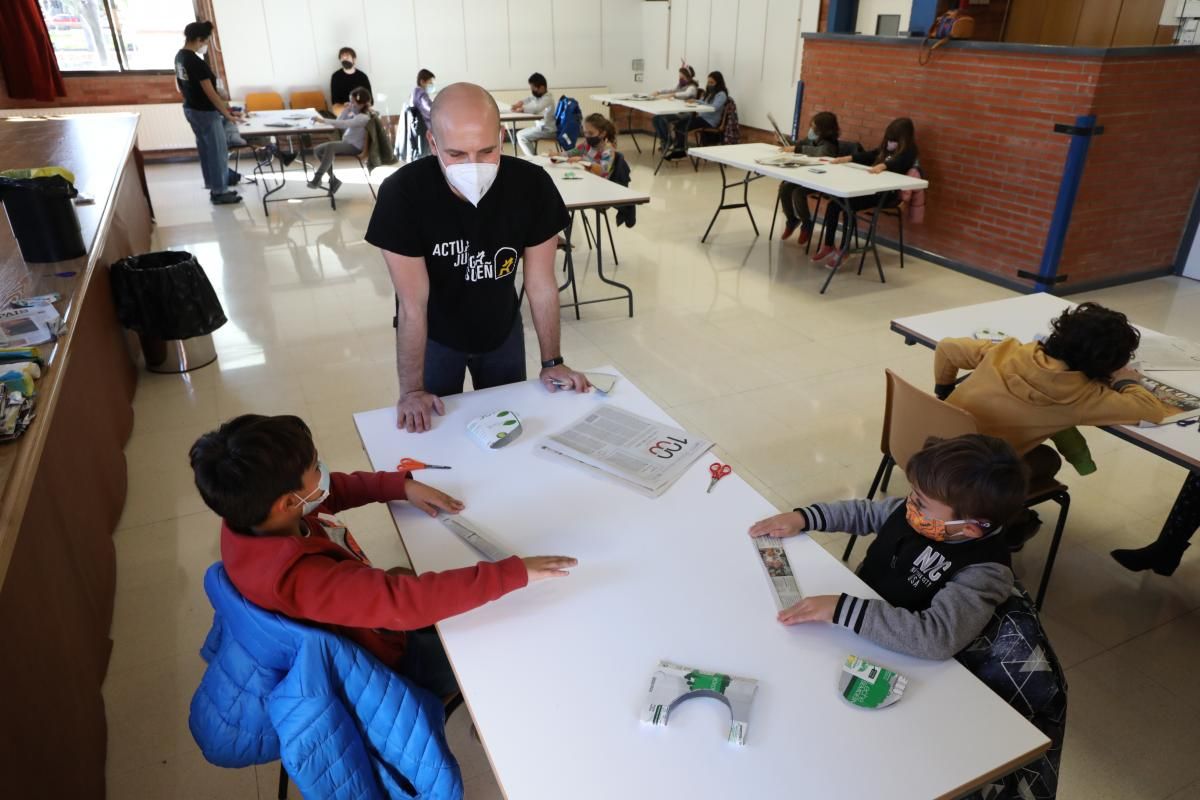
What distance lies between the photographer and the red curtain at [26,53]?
8.03 meters

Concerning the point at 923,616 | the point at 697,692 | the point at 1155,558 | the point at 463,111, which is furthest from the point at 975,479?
the point at 1155,558

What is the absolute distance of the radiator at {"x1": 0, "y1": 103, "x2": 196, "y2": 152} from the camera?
8.96 metres

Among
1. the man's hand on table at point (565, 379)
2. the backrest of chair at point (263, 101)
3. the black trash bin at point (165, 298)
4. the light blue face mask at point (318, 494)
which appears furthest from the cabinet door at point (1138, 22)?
the backrest of chair at point (263, 101)

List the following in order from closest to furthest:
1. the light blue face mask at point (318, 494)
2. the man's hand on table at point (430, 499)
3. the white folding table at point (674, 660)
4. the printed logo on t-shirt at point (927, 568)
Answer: the white folding table at point (674, 660) < the light blue face mask at point (318, 494) < the printed logo on t-shirt at point (927, 568) < the man's hand on table at point (430, 499)

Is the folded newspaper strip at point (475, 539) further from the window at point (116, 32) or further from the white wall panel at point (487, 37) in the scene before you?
the white wall panel at point (487, 37)

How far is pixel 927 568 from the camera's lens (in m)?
1.55

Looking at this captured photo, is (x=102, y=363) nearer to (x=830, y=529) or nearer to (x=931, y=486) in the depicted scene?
(x=830, y=529)

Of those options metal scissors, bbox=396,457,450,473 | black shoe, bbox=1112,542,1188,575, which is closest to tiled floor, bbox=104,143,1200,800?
black shoe, bbox=1112,542,1188,575

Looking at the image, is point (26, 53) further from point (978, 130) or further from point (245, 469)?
point (245, 469)

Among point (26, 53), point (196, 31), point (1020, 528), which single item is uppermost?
point (196, 31)

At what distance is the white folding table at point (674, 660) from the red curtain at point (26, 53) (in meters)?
9.30

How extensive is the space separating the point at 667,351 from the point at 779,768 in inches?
136

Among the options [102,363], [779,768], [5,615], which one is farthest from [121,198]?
[779,768]

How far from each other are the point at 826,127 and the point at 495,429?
524 cm
